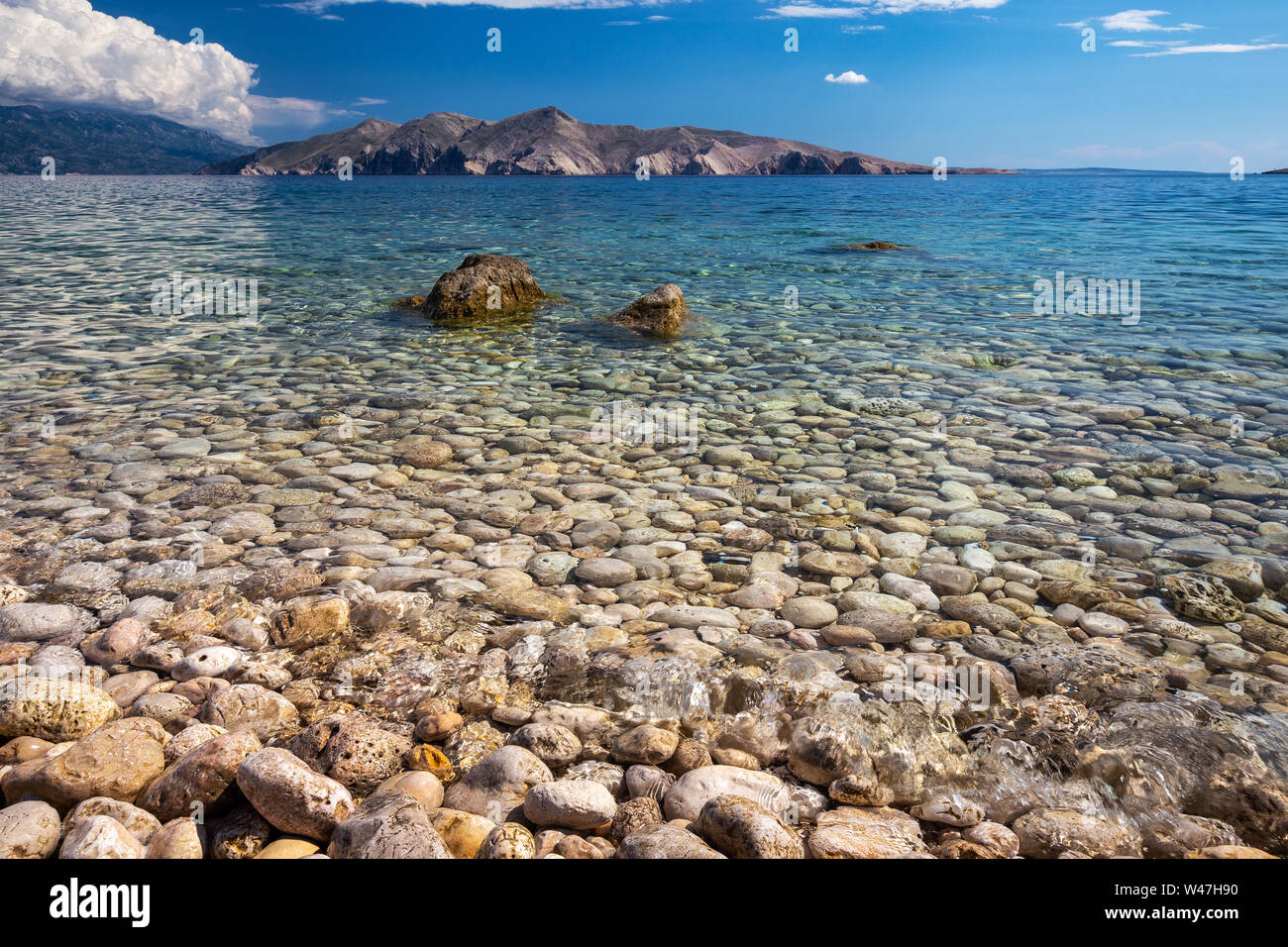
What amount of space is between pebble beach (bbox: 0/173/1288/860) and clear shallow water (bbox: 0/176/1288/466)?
4.66 feet

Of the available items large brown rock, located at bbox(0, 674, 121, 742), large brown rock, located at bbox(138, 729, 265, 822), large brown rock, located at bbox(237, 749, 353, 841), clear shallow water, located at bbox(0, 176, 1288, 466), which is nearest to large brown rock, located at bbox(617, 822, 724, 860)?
large brown rock, located at bbox(237, 749, 353, 841)

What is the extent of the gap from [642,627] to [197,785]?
1.93 meters

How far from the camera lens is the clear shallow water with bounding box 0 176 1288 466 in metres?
8.56

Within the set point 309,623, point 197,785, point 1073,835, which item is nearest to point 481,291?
point 309,623

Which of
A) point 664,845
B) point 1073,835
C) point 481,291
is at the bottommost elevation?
point 1073,835

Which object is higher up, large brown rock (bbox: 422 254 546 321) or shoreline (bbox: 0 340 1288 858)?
large brown rock (bbox: 422 254 546 321)

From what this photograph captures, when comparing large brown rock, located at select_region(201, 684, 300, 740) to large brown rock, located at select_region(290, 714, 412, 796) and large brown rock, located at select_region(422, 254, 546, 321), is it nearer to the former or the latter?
large brown rock, located at select_region(290, 714, 412, 796)

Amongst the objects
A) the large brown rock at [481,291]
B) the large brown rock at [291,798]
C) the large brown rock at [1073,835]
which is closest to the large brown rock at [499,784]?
the large brown rock at [291,798]

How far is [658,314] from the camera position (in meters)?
10.5

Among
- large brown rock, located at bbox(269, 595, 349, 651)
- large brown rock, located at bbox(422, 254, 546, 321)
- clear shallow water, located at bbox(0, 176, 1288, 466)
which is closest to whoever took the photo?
large brown rock, located at bbox(269, 595, 349, 651)

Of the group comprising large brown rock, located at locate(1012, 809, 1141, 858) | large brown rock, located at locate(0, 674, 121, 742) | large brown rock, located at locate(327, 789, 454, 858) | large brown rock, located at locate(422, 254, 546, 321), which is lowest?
large brown rock, located at locate(1012, 809, 1141, 858)

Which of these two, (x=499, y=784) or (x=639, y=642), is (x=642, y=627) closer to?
(x=639, y=642)

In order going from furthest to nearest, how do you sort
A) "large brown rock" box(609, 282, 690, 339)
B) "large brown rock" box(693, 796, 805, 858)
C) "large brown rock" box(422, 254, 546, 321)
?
"large brown rock" box(422, 254, 546, 321) → "large brown rock" box(609, 282, 690, 339) → "large brown rock" box(693, 796, 805, 858)
